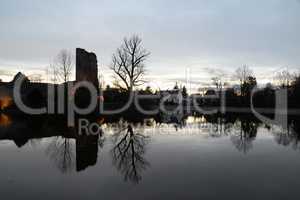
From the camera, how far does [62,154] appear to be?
9.91m

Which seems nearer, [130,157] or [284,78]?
[130,157]

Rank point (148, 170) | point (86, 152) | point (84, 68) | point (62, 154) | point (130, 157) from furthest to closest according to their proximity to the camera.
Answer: point (84, 68) < point (86, 152) < point (62, 154) < point (130, 157) < point (148, 170)

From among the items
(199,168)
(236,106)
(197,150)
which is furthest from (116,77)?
(199,168)

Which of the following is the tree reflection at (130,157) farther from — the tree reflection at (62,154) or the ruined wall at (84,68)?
the ruined wall at (84,68)

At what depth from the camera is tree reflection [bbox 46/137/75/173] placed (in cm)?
816

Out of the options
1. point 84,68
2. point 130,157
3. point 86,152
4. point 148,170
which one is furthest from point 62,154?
point 84,68

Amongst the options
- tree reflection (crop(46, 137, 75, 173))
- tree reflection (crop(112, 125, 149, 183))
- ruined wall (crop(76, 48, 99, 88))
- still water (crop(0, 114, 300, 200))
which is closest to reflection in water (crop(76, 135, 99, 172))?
still water (crop(0, 114, 300, 200))

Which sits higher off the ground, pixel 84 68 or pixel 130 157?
pixel 84 68

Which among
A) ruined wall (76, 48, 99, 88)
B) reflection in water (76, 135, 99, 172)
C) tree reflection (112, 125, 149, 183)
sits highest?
ruined wall (76, 48, 99, 88)

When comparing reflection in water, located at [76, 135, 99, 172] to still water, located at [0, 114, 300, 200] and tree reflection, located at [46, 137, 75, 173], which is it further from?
tree reflection, located at [46, 137, 75, 173]

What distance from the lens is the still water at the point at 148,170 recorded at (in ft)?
19.0

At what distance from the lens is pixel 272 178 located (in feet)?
22.4

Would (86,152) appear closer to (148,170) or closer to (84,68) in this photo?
(148,170)

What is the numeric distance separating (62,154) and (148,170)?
12.3 ft
